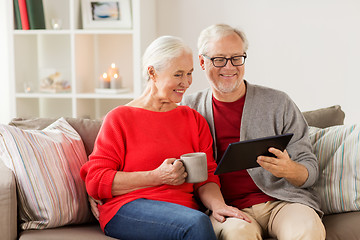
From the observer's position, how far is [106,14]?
3.51 meters

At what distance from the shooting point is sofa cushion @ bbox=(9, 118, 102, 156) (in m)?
2.25

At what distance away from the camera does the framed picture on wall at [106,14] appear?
3486mm

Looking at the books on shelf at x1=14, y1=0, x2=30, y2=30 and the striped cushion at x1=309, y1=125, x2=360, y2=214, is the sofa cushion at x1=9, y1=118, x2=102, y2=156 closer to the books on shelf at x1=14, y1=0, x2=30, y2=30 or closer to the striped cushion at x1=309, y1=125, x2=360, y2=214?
the striped cushion at x1=309, y1=125, x2=360, y2=214

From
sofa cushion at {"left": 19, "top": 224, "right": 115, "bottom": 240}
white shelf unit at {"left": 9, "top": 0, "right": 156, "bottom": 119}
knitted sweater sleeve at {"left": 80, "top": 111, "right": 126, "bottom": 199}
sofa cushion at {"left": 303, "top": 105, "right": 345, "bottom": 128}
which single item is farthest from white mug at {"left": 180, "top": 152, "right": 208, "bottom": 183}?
white shelf unit at {"left": 9, "top": 0, "right": 156, "bottom": 119}

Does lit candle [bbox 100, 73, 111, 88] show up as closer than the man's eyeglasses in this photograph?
No

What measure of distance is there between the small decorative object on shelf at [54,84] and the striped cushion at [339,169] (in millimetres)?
2078

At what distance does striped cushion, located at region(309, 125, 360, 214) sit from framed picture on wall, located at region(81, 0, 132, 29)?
1.79 m

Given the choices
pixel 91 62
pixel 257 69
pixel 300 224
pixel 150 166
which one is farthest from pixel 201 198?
pixel 91 62

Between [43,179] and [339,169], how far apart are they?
3.95 ft

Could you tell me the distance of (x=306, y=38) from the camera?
3.54m

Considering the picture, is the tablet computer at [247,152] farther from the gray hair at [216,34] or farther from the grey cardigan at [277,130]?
the gray hair at [216,34]

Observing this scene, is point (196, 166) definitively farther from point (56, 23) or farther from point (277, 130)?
point (56, 23)

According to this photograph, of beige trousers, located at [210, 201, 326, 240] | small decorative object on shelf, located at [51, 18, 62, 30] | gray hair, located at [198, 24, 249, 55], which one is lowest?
beige trousers, located at [210, 201, 326, 240]

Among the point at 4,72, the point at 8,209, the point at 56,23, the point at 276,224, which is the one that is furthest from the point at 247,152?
the point at 4,72
